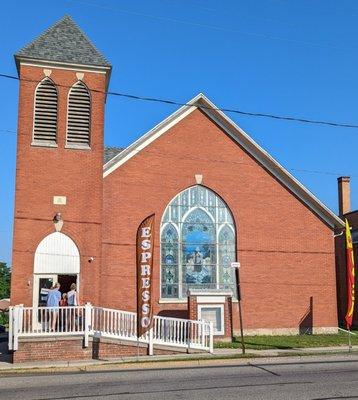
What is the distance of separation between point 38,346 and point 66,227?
4.88 metres

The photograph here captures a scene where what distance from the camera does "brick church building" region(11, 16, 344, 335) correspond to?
1961 cm

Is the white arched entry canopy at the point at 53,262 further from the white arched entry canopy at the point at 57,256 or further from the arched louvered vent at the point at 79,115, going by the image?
the arched louvered vent at the point at 79,115

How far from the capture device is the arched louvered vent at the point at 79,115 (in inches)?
809

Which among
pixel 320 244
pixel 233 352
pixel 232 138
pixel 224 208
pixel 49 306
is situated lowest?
pixel 233 352

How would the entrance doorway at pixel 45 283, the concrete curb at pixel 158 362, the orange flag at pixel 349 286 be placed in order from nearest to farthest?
the concrete curb at pixel 158 362 < the entrance doorway at pixel 45 283 < the orange flag at pixel 349 286

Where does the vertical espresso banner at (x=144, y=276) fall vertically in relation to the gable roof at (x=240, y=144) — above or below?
below

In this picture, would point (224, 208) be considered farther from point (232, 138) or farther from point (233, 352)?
point (233, 352)

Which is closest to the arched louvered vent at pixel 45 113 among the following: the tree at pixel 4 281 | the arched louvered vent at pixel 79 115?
the arched louvered vent at pixel 79 115

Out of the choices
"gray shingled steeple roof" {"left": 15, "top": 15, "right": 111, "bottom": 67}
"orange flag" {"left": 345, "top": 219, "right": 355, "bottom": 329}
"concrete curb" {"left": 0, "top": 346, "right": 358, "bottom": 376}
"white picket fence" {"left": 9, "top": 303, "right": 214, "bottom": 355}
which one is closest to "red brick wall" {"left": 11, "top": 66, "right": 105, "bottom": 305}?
"gray shingled steeple roof" {"left": 15, "top": 15, "right": 111, "bottom": 67}

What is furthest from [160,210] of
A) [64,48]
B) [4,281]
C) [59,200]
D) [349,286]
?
[4,281]

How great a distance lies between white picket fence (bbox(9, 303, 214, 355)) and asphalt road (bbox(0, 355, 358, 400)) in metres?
2.89

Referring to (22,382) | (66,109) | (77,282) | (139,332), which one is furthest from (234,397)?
(66,109)

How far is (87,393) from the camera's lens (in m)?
10.0

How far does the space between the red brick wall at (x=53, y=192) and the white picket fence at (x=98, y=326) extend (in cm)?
233
